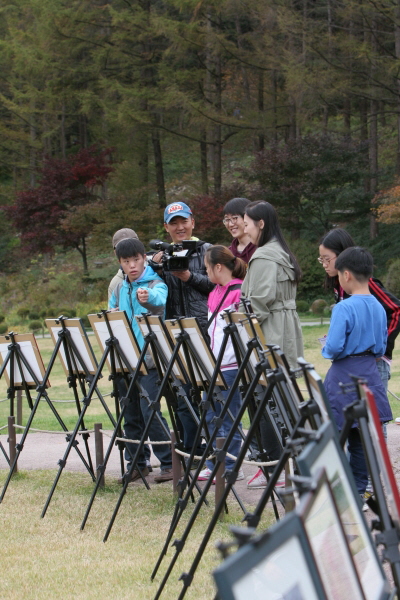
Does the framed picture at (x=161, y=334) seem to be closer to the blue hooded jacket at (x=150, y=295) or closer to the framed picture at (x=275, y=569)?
the blue hooded jacket at (x=150, y=295)

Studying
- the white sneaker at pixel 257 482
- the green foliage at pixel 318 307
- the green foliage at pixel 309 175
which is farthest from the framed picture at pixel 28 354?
the green foliage at pixel 309 175

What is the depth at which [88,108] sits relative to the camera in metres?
27.6

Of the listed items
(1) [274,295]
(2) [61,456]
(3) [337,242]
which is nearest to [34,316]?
(2) [61,456]

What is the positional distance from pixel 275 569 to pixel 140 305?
439 cm

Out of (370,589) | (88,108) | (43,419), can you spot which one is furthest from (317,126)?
(370,589)

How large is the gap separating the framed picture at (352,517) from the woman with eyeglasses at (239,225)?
4.10 meters

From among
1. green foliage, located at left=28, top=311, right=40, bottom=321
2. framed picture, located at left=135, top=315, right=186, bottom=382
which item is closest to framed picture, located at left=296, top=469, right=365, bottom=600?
framed picture, located at left=135, top=315, right=186, bottom=382

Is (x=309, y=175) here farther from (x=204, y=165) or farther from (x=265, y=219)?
(x=265, y=219)

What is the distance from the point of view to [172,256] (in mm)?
5305

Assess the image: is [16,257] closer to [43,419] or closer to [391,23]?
[391,23]

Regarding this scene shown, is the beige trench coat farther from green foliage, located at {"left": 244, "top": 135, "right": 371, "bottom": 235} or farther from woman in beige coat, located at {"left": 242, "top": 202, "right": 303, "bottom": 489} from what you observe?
green foliage, located at {"left": 244, "top": 135, "right": 371, "bottom": 235}

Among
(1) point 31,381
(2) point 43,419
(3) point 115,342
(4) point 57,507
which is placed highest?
(3) point 115,342

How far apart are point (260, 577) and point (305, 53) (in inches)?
958

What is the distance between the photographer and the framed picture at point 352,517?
5.25 ft
